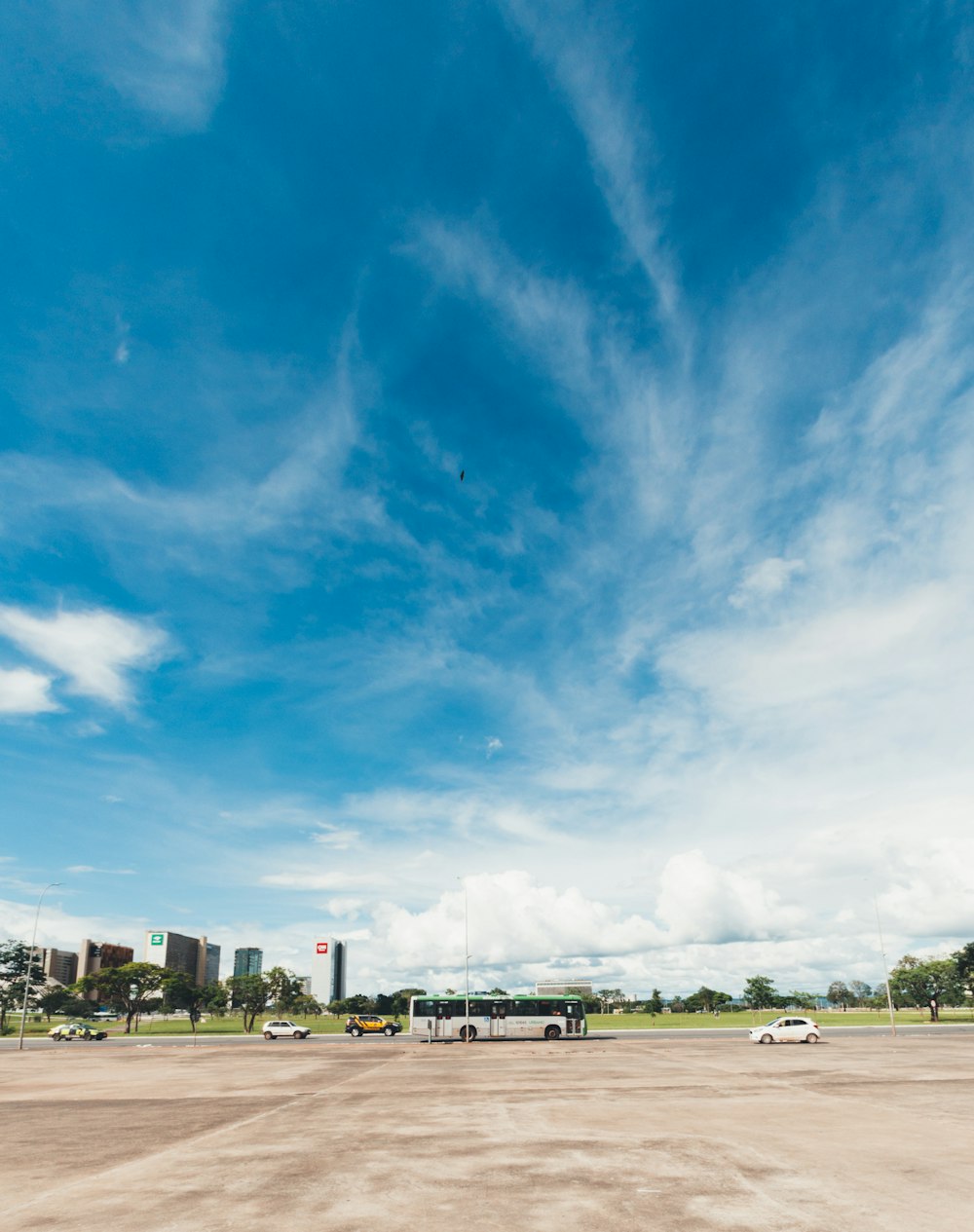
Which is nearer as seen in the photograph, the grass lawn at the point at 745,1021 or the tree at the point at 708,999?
the grass lawn at the point at 745,1021

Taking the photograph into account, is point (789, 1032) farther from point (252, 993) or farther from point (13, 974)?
point (13, 974)

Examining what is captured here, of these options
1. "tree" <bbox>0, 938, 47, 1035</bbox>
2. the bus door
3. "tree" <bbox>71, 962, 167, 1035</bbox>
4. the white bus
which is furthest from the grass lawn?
"tree" <bbox>0, 938, 47, 1035</bbox>

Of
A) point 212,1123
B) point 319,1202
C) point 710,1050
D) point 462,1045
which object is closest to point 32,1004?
point 462,1045

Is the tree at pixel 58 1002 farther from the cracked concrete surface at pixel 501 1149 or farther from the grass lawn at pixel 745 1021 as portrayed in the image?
the cracked concrete surface at pixel 501 1149

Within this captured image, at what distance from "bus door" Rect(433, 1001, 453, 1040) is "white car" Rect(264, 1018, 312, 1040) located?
14421 mm

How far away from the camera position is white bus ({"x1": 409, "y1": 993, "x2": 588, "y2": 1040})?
189 feet

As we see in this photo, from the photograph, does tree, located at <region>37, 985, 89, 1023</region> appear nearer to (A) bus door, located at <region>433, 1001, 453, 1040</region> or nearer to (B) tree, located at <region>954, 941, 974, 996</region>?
(A) bus door, located at <region>433, 1001, 453, 1040</region>

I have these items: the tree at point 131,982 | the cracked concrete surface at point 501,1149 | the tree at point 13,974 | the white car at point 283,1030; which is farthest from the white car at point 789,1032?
the tree at point 13,974

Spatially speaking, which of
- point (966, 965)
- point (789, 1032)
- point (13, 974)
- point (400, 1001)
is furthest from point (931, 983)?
point (13, 974)

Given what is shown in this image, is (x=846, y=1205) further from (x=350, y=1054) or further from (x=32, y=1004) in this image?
(x=32, y=1004)

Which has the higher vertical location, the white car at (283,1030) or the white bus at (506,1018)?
the white bus at (506,1018)

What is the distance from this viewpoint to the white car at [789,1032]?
47.1m

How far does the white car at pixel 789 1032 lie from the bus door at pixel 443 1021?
2202 centimetres

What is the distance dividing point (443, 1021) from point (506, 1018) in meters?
4.85
